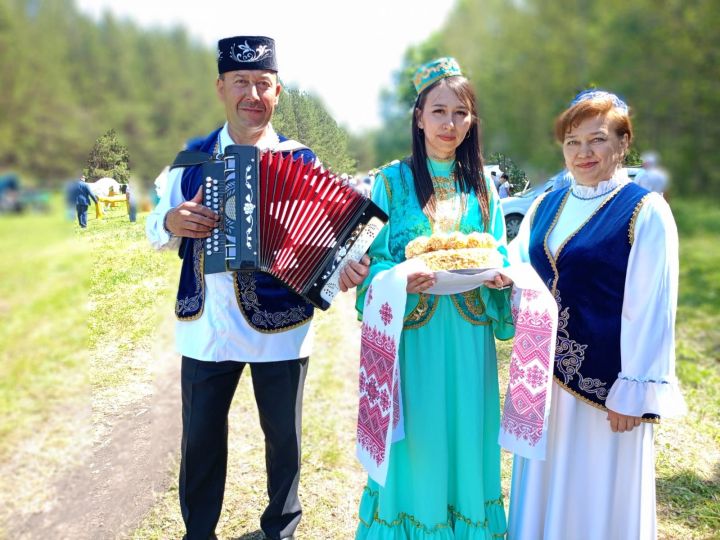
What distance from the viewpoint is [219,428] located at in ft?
8.03

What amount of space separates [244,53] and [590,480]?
2.16 meters

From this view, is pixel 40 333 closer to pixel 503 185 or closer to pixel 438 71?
pixel 503 185

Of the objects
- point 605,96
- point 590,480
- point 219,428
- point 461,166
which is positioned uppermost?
point 605,96

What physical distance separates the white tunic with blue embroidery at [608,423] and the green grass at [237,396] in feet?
2.72

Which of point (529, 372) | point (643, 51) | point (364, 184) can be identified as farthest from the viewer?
point (643, 51)

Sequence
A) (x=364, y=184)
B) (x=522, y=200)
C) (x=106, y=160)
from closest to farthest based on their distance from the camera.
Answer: (x=106, y=160) → (x=364, y=184) → (x=522, y=200)

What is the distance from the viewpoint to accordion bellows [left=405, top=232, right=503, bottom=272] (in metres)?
1.96

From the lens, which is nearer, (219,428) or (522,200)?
(219,428)

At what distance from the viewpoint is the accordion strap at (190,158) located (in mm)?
2250

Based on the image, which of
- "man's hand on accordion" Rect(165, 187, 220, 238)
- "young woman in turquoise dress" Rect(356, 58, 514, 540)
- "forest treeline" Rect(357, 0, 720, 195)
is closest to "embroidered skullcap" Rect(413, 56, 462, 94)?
"young woman in turquoise dress" Rect(356, 58, 514, 540)

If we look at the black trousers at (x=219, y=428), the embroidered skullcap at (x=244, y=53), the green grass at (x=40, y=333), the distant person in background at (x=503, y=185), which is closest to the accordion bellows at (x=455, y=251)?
the distant person in background at (x=503, y=185)

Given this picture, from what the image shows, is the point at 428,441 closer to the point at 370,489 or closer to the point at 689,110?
the point at 370,489

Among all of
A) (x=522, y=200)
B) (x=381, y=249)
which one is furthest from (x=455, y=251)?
(x=522, y=200)

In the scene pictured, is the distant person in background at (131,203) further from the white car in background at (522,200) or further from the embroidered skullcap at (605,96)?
the embroidered skullcap at (605,96)
